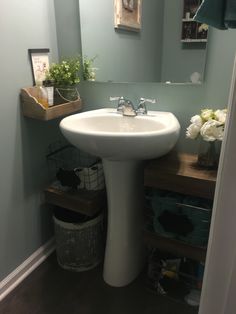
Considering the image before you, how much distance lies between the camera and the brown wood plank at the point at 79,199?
4.79 feet

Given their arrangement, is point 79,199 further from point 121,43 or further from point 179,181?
point 121,43

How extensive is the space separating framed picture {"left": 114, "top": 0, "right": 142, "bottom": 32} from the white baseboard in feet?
4.55

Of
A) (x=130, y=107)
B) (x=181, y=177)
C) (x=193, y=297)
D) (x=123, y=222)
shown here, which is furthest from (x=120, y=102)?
(x=193, y=297)

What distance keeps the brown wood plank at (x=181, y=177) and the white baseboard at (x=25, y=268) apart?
36.0 inches

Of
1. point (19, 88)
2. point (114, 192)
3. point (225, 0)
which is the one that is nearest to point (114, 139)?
point (114, 192)

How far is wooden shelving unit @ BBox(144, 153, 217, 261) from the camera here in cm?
113

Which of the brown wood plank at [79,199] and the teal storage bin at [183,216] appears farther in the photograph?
the brown wood plank at [79,199]

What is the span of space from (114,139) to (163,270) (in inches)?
34.0

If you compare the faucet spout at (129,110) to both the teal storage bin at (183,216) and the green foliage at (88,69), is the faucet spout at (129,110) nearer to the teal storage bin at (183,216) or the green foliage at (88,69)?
the green foliage at (88,69)

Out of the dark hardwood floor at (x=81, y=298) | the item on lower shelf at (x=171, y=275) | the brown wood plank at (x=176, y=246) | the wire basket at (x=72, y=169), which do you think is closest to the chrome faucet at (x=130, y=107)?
the wire basket at (x=72, y=169)

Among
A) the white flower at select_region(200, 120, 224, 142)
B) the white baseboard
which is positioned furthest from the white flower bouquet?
the white baseboard

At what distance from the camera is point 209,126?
1.15m

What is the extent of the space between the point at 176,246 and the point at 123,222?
0.30 metres

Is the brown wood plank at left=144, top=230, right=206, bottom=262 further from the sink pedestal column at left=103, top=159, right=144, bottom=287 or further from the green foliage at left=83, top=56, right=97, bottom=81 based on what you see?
the green foliage at left=83, top=56, right=97, bottom=81
